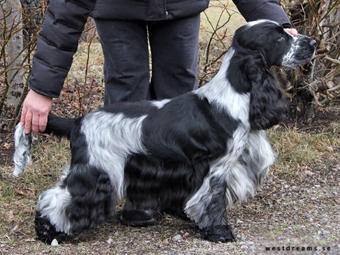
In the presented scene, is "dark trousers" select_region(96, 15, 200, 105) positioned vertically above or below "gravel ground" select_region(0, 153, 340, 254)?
above

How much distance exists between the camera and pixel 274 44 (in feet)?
12.3

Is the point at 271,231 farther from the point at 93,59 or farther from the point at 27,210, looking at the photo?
the point at 93,59

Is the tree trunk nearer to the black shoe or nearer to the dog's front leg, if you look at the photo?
the black shoe

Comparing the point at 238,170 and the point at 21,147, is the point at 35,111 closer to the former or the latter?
the point at 21,147

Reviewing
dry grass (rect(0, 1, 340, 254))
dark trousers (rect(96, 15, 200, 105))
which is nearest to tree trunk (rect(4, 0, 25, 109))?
dry grass (rect(0, 1, 340, 254))

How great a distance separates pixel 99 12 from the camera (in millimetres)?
4012

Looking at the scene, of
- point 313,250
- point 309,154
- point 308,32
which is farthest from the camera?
point 308,32

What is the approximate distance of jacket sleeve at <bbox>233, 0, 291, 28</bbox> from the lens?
4.12m

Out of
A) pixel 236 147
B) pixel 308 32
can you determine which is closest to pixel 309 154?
pixel 308 32

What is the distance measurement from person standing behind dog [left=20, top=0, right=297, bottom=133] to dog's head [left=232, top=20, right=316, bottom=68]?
23 cm

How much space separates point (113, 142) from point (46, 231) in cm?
72

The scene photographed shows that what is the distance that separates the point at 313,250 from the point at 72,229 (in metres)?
1.46

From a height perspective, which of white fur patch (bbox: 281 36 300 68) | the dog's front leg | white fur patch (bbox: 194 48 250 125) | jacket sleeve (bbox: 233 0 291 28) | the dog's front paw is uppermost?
jacket sleeve (bbox: 233 0 291 28)

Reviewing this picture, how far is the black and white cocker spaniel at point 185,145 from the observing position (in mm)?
3693
